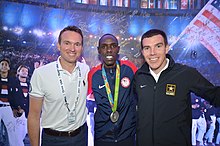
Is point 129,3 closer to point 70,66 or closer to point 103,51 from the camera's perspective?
point 103,51

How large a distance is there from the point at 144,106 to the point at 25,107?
199cm

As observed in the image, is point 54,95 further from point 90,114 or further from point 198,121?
point 198,121

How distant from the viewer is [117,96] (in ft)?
7.71

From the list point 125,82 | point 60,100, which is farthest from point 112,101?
point 60,100

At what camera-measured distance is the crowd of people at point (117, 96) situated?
6.64 feet

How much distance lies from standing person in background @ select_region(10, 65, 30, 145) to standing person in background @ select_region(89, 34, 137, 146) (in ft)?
4.19

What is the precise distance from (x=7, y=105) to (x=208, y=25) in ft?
11.2

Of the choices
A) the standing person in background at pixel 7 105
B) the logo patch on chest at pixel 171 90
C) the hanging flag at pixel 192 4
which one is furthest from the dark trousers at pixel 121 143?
the hanging flag at pixel 192 4

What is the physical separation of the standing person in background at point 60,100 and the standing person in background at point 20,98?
45.2 inches

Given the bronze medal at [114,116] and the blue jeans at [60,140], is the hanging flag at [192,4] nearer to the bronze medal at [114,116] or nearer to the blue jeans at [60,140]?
the bronze medal at [114,116]

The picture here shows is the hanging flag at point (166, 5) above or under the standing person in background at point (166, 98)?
above

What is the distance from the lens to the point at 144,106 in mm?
2092

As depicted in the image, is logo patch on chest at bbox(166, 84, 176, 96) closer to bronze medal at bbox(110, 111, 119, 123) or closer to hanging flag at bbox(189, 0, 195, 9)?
bronze medal at bbox(110, 111, 119, 123)

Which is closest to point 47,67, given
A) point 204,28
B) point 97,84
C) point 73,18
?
point 97,84
